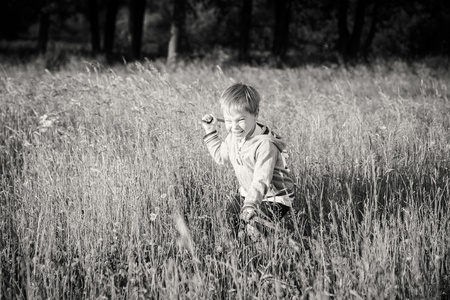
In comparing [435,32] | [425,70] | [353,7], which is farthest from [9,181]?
[435,32]

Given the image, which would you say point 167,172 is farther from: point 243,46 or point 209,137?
point 243,46

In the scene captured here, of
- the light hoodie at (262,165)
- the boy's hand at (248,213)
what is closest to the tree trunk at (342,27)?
the light hoodie at (262,165)

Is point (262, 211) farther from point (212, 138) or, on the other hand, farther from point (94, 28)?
point (94, 28)

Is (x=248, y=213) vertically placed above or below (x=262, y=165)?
below

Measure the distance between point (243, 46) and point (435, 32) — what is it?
12.1 metres

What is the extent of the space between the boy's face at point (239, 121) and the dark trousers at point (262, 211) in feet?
1.72

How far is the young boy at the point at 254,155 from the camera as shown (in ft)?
9.16

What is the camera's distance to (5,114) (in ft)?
18.3

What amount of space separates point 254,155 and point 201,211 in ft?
2.50

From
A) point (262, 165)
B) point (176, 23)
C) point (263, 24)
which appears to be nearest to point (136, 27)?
point (176, 23)

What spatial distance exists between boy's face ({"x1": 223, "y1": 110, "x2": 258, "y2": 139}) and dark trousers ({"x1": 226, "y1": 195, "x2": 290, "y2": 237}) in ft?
1.72

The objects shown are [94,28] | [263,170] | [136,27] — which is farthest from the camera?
[94,28]

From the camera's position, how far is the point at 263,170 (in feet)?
9.25

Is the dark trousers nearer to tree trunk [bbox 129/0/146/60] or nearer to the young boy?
the young boy
